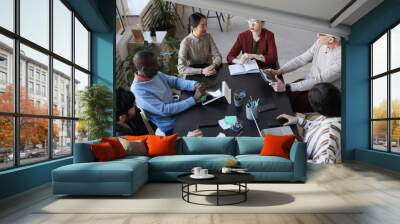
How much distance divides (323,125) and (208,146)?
3264 millimetres

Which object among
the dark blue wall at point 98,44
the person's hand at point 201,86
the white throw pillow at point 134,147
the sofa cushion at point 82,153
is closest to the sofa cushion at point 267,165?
the white throw pillow at point 134,147

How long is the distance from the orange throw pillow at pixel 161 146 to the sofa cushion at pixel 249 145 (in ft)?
3.80

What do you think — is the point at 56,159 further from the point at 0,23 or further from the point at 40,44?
the point at 0,23

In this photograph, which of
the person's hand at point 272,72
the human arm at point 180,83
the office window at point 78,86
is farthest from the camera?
the person's hand at point 272,72

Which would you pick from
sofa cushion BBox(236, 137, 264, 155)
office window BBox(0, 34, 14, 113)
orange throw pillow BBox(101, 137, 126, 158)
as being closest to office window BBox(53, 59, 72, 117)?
orange throw pillow BBox(101, 137, 126, 158)

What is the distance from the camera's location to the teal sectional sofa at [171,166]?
4953 millimetres

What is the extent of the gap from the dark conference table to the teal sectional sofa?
1.43 metres

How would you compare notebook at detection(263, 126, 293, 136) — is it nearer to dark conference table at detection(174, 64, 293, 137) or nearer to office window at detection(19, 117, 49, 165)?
dark conference table at detection(174, 64, 293, 137)

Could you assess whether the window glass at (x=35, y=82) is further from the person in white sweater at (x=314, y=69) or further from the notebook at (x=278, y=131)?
the person in white sweater at (x=314, y=69)

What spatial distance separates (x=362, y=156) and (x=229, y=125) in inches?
125

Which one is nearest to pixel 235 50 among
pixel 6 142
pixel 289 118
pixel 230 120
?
pixel 230 120

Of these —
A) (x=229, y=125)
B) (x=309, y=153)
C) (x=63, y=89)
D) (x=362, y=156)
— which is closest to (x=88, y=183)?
(x=63, y=89)

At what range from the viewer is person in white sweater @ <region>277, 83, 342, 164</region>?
8.74 meters

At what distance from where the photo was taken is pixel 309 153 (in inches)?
348
